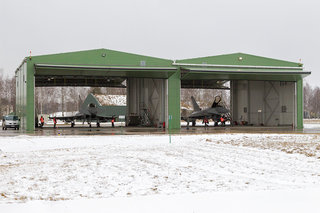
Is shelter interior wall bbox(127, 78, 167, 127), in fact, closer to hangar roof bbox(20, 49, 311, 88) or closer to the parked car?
hangar roof bbox(20, 49, 311, 88)

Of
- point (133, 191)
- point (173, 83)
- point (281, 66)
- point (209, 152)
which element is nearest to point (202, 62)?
point (173, 83)

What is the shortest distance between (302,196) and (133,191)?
3.16 metres

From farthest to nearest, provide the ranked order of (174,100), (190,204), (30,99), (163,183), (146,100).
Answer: (146,100) → (174,100) → (30,99) → (163,183) → (190,204)

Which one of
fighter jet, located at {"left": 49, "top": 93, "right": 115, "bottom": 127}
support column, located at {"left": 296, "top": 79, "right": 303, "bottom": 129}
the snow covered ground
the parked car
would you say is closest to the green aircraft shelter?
support column, located at {"left": 296, "top": 79, "right": 303, "bottom": 129}

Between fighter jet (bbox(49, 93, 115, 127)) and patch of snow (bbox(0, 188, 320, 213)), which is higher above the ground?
fighter jet (bbox(49, 93, 115, 127))

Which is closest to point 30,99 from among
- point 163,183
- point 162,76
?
point 162,76

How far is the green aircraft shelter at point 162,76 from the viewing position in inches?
1212

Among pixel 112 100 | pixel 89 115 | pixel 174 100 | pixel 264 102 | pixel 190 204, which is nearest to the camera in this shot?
pixel 190 204

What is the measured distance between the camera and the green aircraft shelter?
30797mm

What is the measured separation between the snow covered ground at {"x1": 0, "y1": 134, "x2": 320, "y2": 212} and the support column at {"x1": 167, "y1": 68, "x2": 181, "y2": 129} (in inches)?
802

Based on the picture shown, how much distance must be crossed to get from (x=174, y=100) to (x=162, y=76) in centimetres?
295

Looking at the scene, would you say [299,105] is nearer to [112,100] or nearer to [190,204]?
[190,204]

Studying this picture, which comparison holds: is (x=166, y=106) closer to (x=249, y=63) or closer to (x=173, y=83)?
(x=173, y=83)

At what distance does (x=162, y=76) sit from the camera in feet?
112
